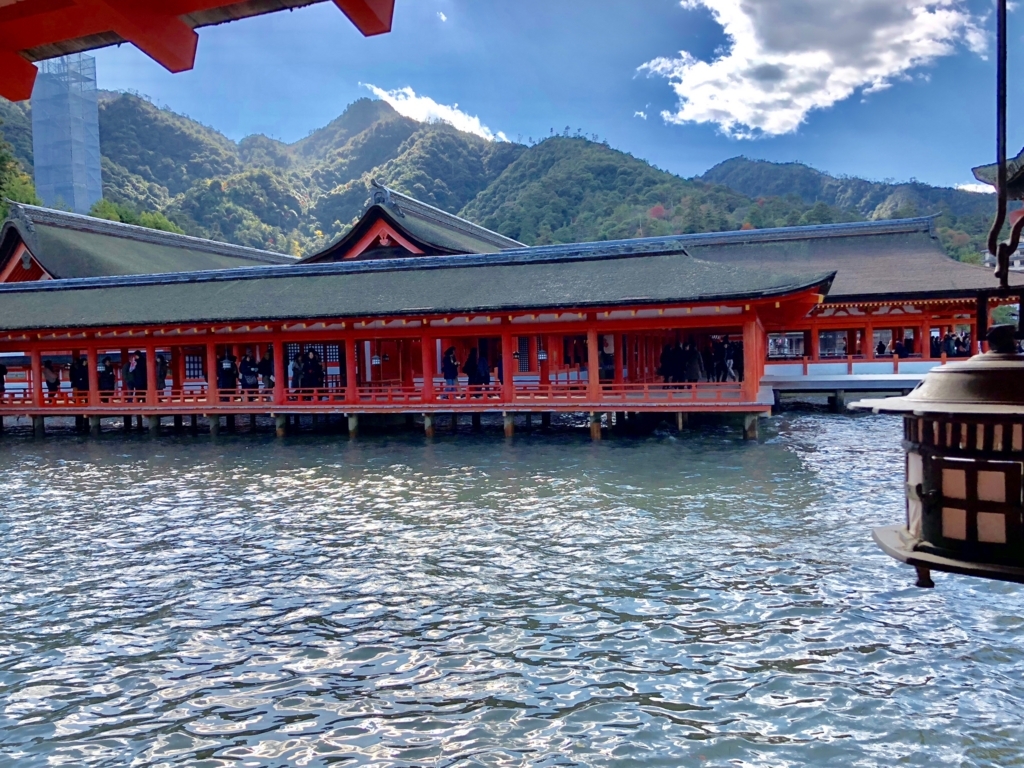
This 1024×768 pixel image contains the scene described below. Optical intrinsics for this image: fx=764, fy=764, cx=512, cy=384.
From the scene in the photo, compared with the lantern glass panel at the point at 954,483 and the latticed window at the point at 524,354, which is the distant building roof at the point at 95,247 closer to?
the latticed window at the point at 524,354

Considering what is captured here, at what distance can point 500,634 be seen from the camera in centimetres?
722

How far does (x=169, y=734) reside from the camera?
5.66 metres

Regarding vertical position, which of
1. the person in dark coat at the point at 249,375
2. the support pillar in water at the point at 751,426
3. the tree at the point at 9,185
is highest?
the tree at the point at 9,185

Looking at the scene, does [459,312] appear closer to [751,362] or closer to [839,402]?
[751,362]

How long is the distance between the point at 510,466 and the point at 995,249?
13478 millimetres

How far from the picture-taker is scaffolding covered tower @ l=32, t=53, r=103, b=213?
2625 inches

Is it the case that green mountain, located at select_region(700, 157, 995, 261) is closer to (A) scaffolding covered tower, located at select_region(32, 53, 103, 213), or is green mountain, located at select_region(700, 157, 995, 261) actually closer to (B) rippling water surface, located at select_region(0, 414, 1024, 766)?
(A) scaffolding covered tower, located at select_region(32, 53, 103, 213)

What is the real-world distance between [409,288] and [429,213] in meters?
12.4

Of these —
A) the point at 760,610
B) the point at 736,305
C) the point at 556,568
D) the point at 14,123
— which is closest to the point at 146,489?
the point at 556,568

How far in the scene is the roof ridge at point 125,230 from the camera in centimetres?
3269

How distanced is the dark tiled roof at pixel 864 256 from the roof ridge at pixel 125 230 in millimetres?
26582

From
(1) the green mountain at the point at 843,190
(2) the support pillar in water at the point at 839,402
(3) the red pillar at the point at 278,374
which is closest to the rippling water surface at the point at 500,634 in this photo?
(3) the red pillar at the point at 278,374

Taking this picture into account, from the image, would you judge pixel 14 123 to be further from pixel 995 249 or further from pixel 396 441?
pixel 995 249

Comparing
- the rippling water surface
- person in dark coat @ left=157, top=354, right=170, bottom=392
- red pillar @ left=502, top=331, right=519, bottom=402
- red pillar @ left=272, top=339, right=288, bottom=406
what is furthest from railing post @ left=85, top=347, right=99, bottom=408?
red pillar @ left=502, top=331, right=519, bottom=402
